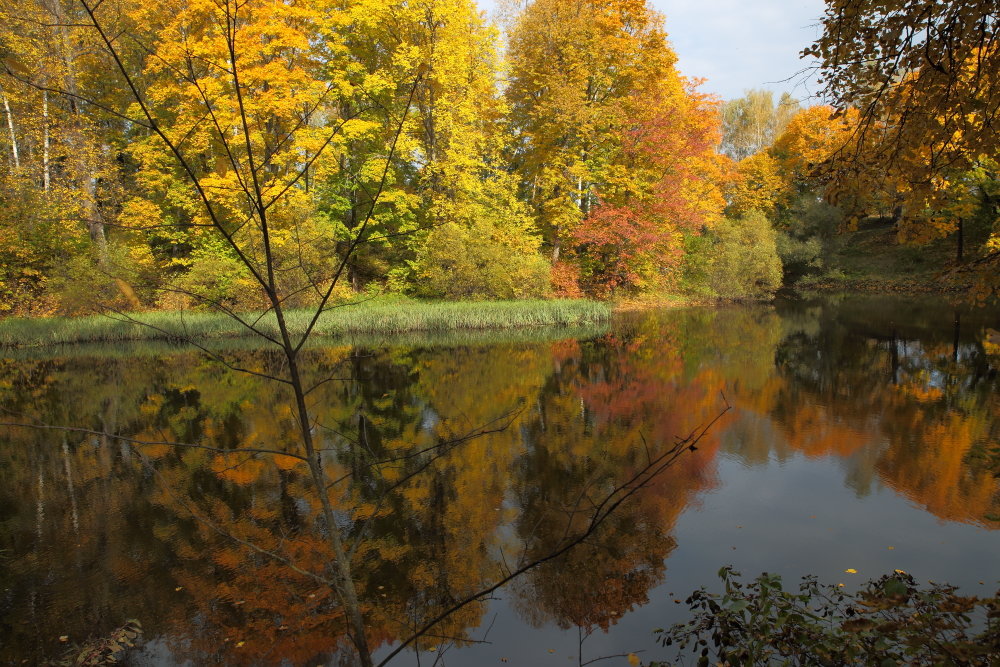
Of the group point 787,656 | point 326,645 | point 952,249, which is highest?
point 952,249

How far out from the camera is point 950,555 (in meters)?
4.47

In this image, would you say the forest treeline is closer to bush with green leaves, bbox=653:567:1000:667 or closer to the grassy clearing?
the grassy clearing

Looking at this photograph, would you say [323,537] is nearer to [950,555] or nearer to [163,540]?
[163,540]

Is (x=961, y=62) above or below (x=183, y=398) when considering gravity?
above

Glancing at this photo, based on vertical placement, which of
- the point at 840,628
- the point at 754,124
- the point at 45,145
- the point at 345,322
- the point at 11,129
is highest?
the point at 754,124

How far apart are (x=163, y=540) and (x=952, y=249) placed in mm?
34800

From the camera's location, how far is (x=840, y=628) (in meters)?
3.20

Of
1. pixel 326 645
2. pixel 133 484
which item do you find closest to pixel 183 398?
pixel 133 484

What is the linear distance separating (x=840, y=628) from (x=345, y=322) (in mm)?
16783

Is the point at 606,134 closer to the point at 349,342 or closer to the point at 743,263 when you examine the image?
the point at 743,263

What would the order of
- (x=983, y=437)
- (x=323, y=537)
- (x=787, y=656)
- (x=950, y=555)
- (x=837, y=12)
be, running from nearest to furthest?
(x=787, y=656) → (x=837, y=12) → (x=950, y=555) → (x=323, y=537) → (x=983, y=437)

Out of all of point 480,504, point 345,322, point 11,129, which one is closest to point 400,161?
point 345,322

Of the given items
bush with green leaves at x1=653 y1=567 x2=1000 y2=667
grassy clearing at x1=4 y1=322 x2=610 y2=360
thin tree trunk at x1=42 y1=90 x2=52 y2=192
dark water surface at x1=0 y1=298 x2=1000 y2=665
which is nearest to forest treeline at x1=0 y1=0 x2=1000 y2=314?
thin tree trunk at x1=42 y1=90 x2=52 y2=192

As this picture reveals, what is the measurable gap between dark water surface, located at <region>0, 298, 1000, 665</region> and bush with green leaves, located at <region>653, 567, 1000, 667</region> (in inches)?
14.1
